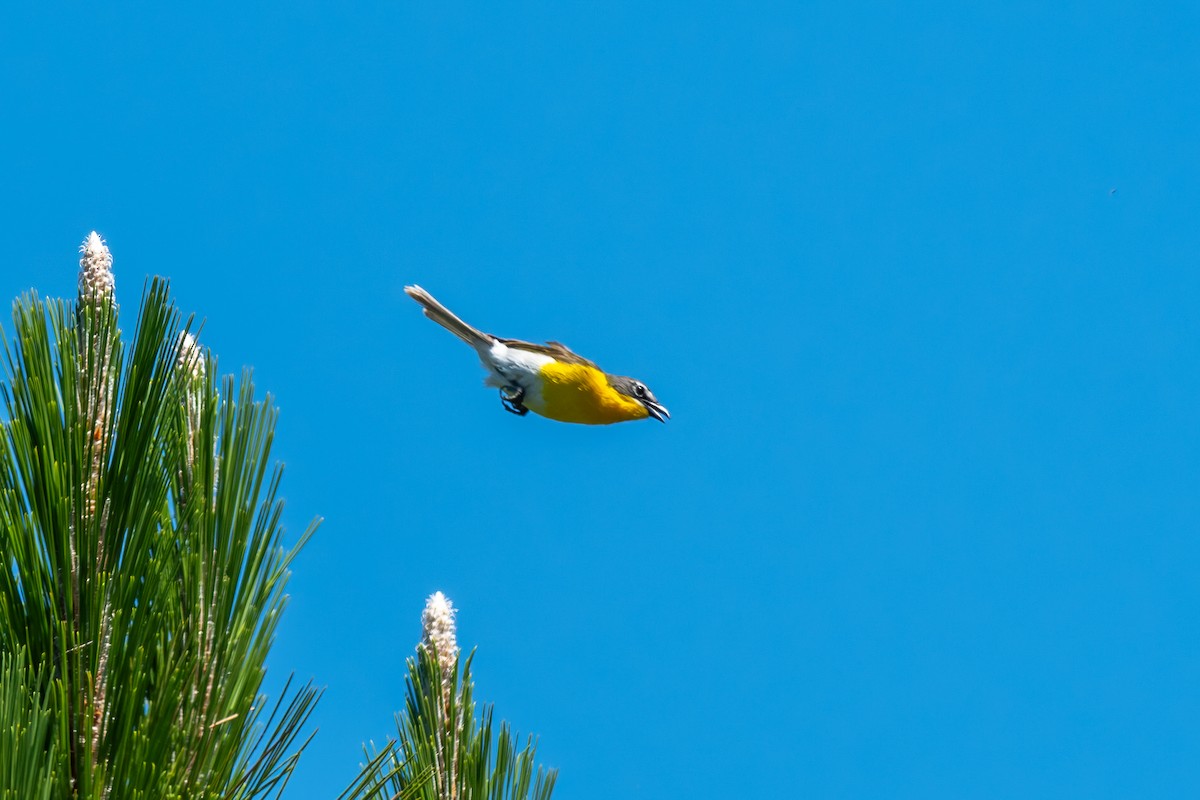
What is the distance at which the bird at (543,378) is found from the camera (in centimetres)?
798

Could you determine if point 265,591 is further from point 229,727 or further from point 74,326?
point 74,326

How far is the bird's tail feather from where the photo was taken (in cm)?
826

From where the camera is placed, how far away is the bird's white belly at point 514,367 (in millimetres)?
8000

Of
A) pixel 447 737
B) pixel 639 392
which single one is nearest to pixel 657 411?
pixel 639 392

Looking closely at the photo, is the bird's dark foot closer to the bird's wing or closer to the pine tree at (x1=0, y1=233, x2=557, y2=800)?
the bird's wing

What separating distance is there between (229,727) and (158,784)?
0.39 meters

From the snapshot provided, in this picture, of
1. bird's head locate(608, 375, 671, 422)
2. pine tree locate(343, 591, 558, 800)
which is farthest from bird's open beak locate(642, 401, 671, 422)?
pine tree locate(343, 591, 558, 800)

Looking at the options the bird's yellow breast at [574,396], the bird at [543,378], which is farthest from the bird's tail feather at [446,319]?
the bird's yellow breast at [574,396]

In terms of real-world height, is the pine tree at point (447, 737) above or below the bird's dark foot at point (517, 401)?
below

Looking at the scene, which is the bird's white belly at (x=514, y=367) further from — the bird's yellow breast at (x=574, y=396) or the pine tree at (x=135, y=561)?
the pine tree at (x=135, y=561)

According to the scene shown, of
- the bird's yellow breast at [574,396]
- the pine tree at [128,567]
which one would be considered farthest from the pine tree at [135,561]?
the bird's yellow breast at [574,396]

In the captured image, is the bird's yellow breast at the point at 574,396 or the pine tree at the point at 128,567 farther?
the bird's yellow breast at the point at 574,396

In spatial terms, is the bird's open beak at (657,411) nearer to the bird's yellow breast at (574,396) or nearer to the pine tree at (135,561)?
the bird's yellow breast at (574,396)

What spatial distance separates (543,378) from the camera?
8.00 meters
